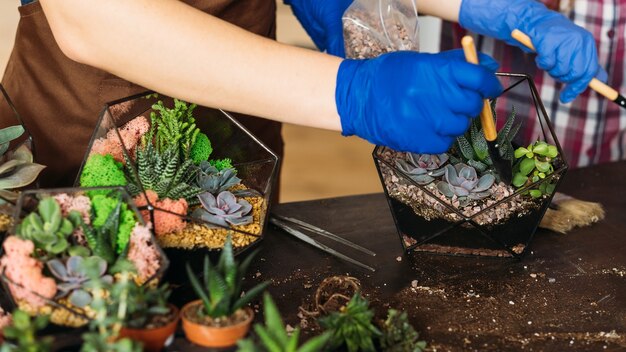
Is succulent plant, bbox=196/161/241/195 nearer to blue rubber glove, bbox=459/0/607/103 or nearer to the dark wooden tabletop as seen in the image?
the dark wooden tabletop

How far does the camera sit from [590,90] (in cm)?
218

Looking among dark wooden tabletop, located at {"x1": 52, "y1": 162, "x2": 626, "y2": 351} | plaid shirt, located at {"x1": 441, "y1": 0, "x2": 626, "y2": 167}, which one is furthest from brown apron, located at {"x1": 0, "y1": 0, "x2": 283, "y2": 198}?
plaid shirt, located at {"x1": 441, "y1": 0, "x2": 626, "y2": 167}

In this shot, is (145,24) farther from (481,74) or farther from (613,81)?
→ (613,81)

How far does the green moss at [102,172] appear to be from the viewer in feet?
3.55

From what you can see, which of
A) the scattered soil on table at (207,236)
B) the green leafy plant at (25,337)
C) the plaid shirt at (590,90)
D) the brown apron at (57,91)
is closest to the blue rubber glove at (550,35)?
the plaid shirt at (590,90)

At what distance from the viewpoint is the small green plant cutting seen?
106 cm

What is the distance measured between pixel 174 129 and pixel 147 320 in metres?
0.43

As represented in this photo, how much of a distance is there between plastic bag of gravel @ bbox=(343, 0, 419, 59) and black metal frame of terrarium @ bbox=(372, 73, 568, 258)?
0.66 feet

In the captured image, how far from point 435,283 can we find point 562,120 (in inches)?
49.5

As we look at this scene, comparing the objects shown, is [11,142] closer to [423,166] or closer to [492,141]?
[423,166]

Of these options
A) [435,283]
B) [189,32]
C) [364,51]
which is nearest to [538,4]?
[364,51]

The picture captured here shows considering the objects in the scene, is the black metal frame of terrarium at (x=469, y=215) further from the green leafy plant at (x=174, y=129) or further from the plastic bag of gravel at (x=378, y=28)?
the green leafy plant at (x=174, y=129)

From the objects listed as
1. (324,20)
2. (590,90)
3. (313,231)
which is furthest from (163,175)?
(590,90)

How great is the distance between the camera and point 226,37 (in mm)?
1112
